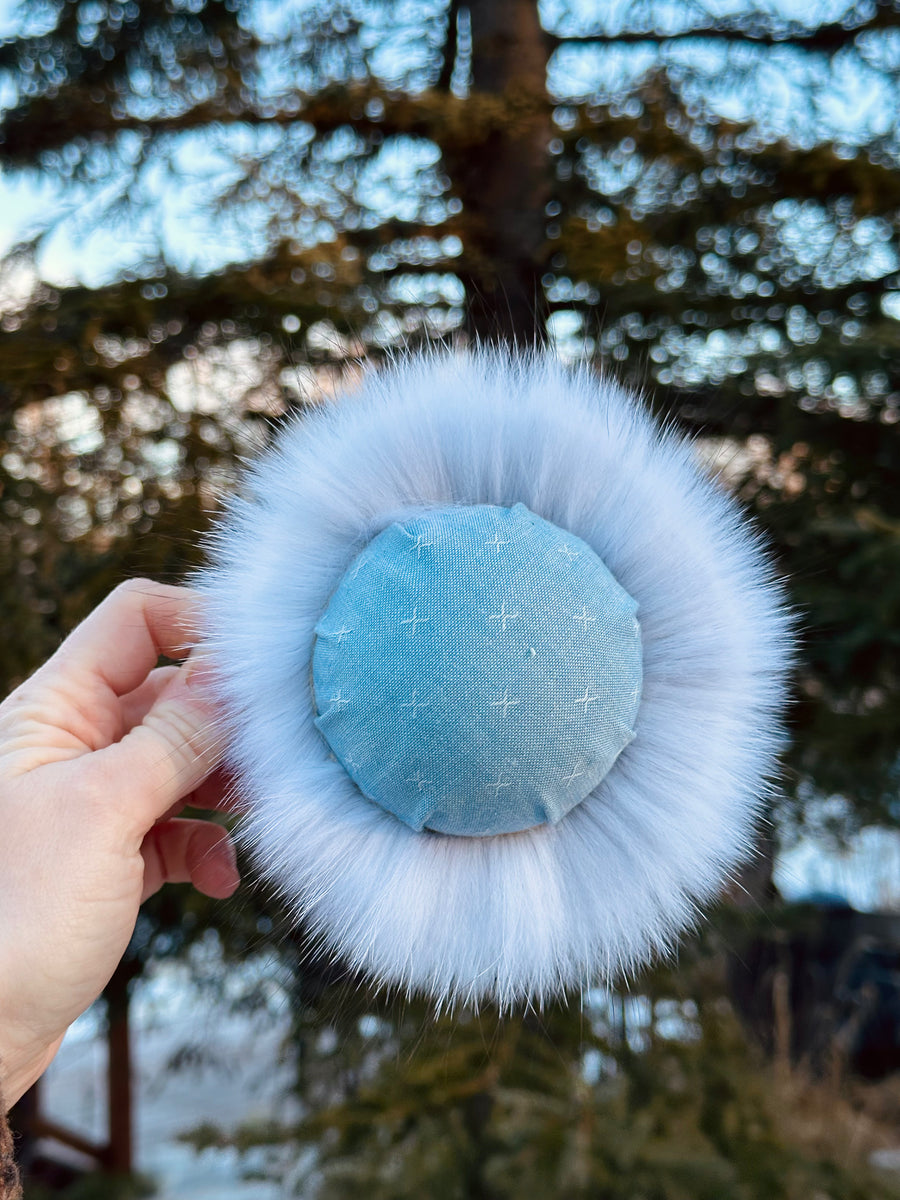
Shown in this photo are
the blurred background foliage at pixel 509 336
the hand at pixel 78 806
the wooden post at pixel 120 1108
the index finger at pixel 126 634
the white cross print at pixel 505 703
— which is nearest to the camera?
the white cross print at pixel 505 703

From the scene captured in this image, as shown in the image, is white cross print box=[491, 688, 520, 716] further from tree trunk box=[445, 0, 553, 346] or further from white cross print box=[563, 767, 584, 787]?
tree trunk box=[445, 0, 553, 346]

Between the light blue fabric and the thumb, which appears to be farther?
the thumb

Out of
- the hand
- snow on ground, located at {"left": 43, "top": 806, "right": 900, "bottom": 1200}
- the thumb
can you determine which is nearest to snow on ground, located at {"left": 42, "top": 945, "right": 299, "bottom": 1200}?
snow on ground, located at {"left": 43, "top": 806, "right": 900, "bottom": 1200}

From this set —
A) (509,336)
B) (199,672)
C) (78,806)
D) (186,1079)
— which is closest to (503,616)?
(199,672)

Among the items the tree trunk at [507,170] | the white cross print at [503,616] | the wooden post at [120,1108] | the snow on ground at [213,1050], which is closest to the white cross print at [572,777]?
the white cross print at [503,616]

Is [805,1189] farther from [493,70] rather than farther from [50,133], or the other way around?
[50,133]

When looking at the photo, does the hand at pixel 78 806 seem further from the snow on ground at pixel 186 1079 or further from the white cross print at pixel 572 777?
the snow on ground at pixel 186 1079

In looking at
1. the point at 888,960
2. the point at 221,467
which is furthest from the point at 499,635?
the point at 888,960
